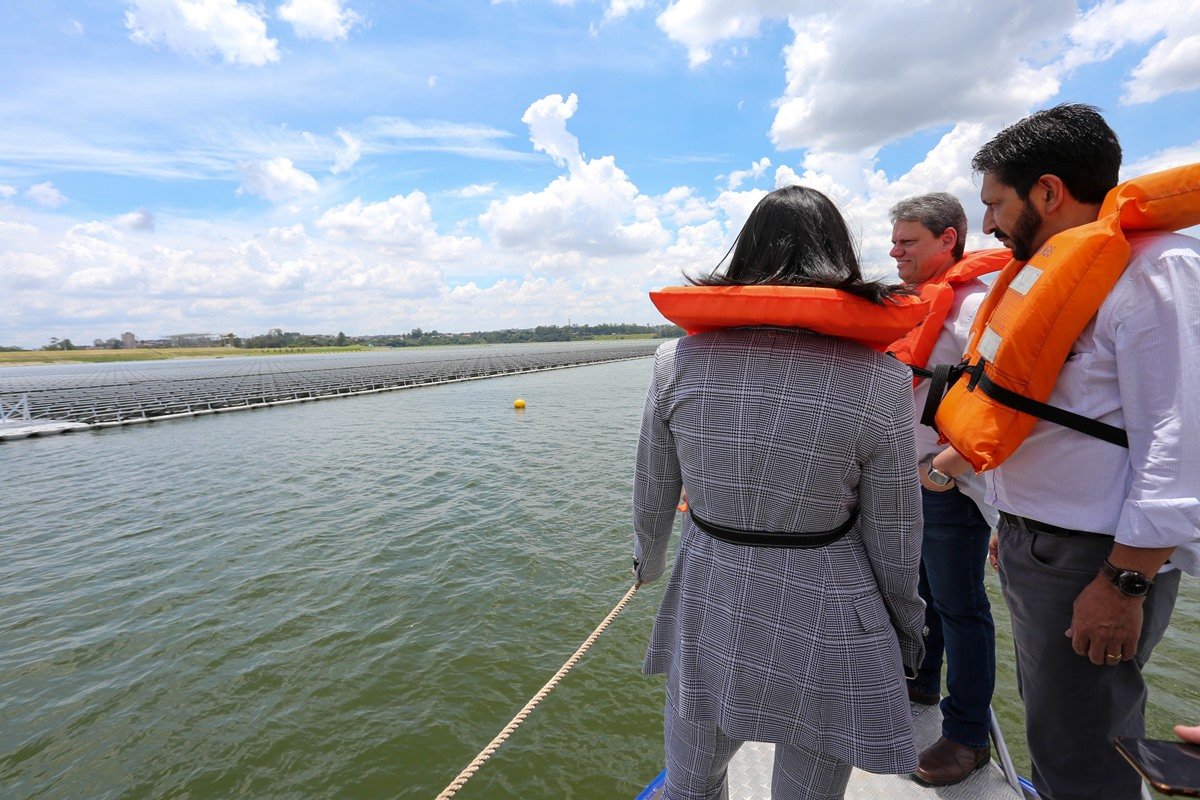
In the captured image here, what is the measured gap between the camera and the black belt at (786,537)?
1.42 m

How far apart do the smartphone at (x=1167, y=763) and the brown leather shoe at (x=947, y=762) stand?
1.44 metres

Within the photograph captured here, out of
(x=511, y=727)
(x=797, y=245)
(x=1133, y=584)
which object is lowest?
(x=511, y=727)

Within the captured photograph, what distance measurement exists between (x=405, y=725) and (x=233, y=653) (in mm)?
2688

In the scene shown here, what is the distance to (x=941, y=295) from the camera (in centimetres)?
239

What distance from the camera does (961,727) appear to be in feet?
8.21

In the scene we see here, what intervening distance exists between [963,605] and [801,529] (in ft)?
5.56

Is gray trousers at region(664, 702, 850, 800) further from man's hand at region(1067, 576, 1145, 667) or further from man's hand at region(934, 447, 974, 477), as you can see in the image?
man's hand at region(934, 447, 974, 477)

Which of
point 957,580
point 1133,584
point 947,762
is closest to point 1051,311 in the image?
point 1133,584

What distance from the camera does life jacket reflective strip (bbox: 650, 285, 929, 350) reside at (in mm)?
1261

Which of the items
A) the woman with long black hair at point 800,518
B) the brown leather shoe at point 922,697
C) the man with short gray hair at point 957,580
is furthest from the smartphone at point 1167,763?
the brown leather shoe at point 922,697

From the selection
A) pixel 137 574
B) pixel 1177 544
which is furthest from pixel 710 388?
pixel 137 574

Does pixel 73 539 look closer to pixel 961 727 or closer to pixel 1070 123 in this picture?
pixel 961 727

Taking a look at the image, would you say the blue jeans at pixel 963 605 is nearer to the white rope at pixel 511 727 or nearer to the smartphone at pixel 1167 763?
the smartphone at pixel 1167 763

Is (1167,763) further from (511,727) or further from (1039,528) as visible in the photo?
(511,727)
